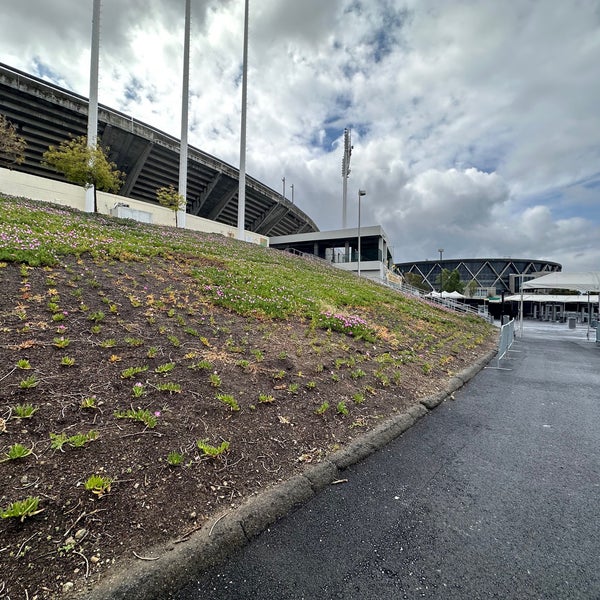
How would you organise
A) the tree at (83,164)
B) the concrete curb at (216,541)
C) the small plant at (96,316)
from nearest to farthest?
the concrete curb at (216,541) → the small plant at (96,316) → the tree at (83,164)

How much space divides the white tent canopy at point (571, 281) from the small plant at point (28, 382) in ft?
64.1

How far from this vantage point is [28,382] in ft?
10.3

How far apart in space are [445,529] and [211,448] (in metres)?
2.03

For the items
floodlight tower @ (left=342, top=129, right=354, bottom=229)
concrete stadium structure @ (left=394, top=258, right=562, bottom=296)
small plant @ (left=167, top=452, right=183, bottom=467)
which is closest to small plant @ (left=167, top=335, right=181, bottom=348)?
small plant @ (left=167, top=452, right=183, bottom=467)

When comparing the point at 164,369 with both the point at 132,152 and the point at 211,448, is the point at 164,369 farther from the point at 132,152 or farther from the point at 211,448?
the point at 132,152

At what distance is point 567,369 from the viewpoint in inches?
320

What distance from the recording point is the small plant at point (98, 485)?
2215 mm

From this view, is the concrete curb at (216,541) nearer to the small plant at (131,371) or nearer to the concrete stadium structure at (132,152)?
the small plant at (131,371)

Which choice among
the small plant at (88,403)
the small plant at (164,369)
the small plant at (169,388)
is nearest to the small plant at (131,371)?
the small plant at (164,369)

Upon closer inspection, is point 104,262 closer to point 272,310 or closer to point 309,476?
point 272,310

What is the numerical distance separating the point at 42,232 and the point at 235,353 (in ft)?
26.1

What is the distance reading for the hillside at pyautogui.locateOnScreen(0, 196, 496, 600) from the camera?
2035mm

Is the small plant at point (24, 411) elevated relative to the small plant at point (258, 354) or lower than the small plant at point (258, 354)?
lower

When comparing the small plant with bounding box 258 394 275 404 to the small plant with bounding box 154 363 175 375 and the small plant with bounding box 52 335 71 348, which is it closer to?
the small plant with bounding box 154 363 175 375
